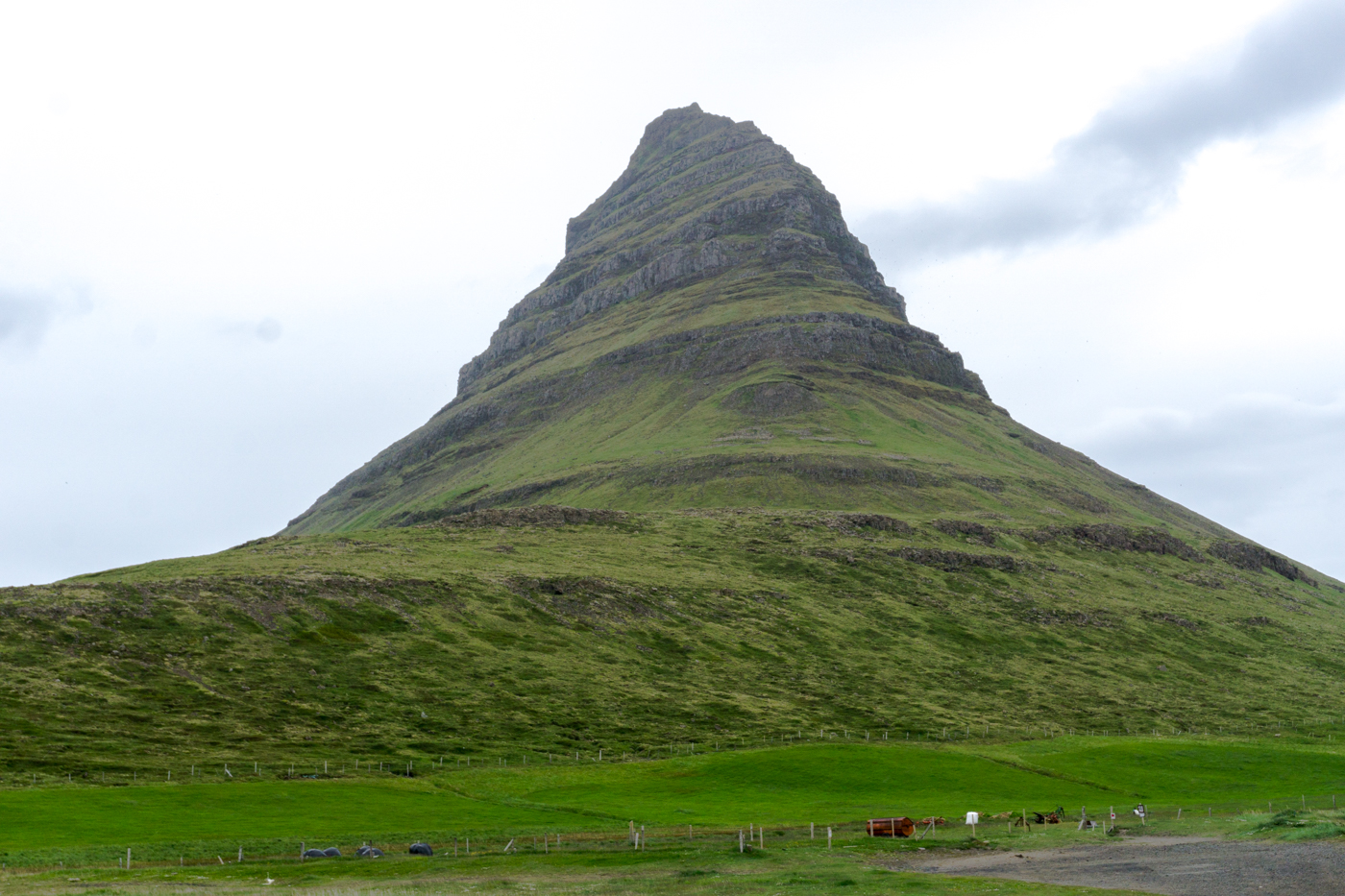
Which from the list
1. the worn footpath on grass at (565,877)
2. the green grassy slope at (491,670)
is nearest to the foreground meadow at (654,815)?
the worn footpath on grass at (565,877)

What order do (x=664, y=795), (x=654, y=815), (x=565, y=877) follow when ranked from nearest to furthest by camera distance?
1. (x=565, y=877)
2. (x=654, y=815)
3. (x=664, y=795)

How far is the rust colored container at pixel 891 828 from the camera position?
69688mm

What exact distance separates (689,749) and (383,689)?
135 ft

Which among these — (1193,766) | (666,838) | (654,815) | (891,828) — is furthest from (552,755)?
(1193,766)

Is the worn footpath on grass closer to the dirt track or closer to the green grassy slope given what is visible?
the dirt track

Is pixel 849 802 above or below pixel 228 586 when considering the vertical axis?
below

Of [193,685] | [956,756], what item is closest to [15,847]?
[193,685]

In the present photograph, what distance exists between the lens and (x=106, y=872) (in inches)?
2190

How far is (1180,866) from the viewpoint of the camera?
182 ft

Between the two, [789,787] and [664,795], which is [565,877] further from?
[789,787]

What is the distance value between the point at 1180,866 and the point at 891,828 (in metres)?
19.5

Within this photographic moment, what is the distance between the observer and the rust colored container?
6969cm

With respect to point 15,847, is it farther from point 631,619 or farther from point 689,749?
point 631,619

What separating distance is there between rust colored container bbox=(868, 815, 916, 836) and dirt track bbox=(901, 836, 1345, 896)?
7062 mm
